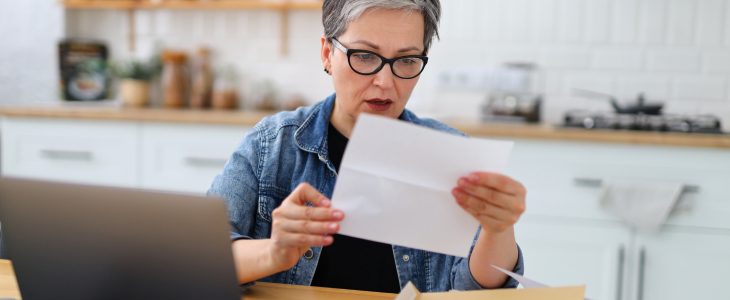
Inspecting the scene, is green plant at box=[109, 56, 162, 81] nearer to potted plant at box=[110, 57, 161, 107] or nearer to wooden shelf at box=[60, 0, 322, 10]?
potted plant at box=[110, 57, 161, 107]

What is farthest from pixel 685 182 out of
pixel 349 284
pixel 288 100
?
pixel 288 100

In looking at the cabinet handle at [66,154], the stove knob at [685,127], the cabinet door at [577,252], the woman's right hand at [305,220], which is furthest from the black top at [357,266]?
the cabinet handle at [66,154]

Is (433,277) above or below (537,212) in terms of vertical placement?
above

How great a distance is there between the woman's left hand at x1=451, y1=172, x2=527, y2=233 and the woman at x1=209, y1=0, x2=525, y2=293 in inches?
3.5

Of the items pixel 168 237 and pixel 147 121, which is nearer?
pixel 168 237

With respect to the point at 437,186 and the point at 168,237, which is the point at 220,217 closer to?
the point at 168,237

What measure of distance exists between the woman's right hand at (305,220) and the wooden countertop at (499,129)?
1374 mm

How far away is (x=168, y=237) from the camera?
0.51 metres

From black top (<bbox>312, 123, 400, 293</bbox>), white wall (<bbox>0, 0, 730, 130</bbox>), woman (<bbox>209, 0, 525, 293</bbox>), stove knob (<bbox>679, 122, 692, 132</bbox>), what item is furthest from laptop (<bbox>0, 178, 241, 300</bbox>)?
white wall (<bbox>0, 0, 730, 130</bbox>)

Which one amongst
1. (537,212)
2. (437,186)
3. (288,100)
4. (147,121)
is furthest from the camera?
(288,100)

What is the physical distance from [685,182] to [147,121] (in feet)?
6.86

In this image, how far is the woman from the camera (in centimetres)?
94

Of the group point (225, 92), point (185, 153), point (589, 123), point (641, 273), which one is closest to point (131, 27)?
point (225, 92)

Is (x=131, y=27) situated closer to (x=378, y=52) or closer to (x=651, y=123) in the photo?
(x=378, y=52)
